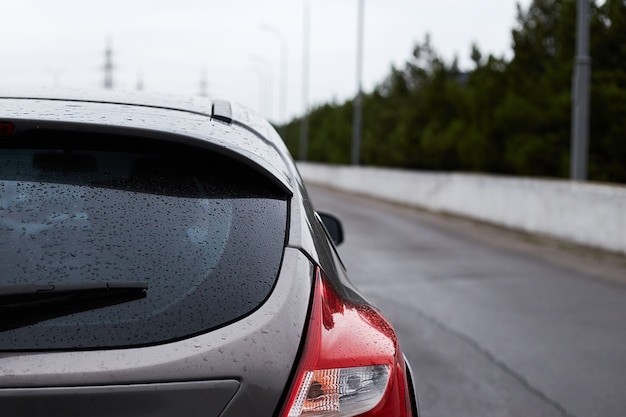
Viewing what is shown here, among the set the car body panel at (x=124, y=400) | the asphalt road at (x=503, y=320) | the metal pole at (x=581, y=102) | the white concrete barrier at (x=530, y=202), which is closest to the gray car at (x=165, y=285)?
the car body panel at (x=124, y=400)

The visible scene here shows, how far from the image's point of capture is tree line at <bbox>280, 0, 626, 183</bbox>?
75.4 ft

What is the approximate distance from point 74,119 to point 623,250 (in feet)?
42.2

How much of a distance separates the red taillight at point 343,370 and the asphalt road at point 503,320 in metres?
3.02

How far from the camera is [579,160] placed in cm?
1711

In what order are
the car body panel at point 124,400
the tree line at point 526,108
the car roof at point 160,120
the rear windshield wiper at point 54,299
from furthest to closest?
the tree line at point 526,108 < the car roof at point 160,120 < the rear windshield wiper at point 54,299 < the car body panel at point 124,400

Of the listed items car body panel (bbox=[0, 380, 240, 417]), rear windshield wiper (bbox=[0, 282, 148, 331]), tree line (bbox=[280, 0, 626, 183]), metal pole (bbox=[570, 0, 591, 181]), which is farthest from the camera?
tree line (bbox=[280, 0, 626, 183])

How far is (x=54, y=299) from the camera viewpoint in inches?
75.7

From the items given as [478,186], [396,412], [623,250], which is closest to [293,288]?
[396,412]

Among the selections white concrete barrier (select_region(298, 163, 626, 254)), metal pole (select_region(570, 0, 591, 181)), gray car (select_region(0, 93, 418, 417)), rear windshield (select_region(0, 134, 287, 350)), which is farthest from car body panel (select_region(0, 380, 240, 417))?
metal pole (select_region(570, 0, 591, 181))

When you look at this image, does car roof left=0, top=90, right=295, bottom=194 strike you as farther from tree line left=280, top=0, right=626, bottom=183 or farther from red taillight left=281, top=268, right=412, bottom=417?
tree line left=280, top=0, right=626, bottom=183

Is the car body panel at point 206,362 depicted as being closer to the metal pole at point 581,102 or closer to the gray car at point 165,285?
the gray car at point 165,285

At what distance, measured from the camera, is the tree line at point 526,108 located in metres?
23.0

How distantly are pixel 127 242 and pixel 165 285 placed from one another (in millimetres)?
141

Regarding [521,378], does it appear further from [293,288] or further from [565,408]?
[293,288]
